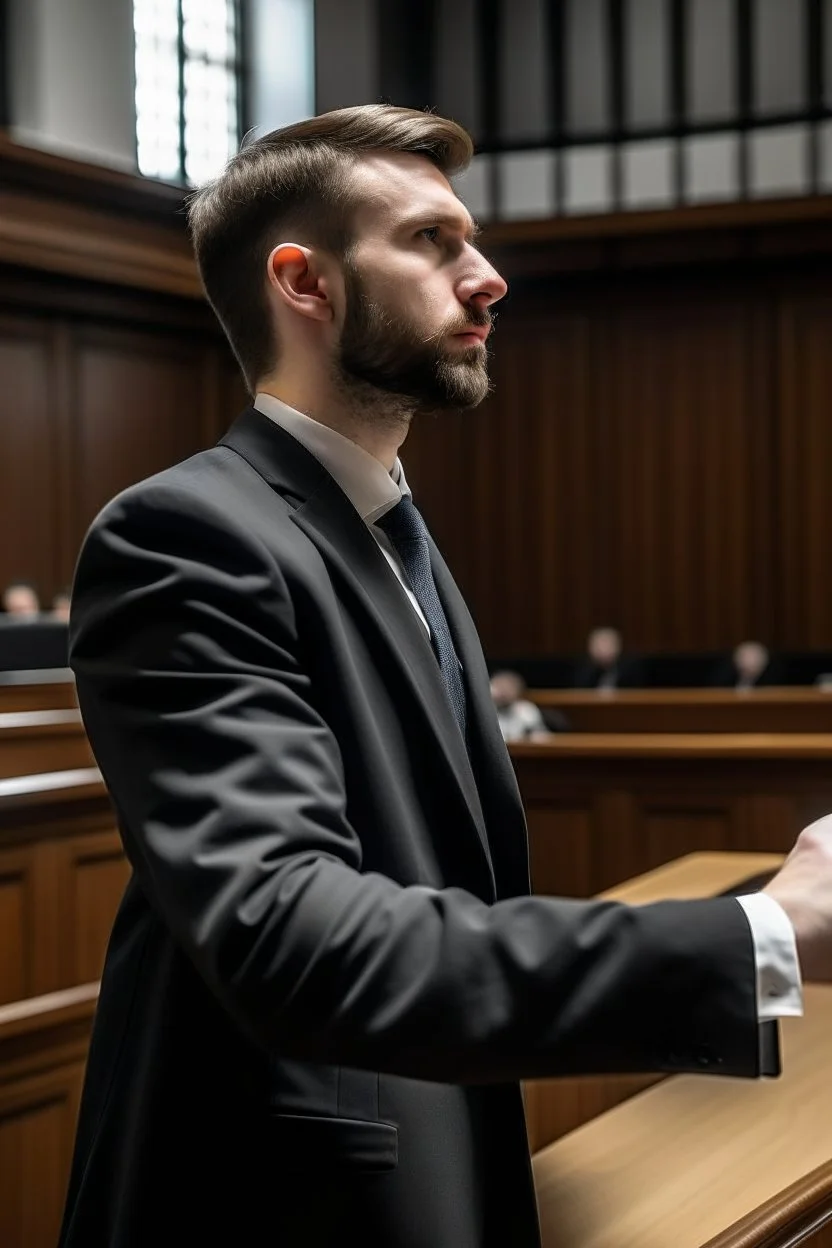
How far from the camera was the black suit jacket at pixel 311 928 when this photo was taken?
1002 mm

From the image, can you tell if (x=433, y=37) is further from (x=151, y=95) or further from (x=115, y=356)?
(x=115, y=356)

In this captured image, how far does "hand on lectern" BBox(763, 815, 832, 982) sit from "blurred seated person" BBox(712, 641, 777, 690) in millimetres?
9297

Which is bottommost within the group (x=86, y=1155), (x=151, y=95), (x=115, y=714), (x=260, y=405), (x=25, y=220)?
(x=86, y=1155)

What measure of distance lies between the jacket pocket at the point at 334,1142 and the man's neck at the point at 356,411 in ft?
1.98

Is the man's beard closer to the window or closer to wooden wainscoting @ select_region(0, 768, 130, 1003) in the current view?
wooden wainscoting @ select_region(0, 768, 130, 1003)

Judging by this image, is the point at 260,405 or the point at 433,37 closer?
the point at 260,405

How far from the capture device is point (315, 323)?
1365 millimetres

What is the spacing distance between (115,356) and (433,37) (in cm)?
383

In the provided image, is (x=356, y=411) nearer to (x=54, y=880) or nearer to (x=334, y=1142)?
(x=334, y=1142)

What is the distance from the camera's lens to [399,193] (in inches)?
53.1

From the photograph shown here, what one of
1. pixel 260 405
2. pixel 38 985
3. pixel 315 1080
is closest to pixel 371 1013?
pixel 315 1080

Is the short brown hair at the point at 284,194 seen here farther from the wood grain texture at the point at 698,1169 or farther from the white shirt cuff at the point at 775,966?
the wood grain texture at the point at 698,1169

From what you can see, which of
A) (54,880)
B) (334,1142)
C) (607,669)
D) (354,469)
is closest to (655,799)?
(54,880)

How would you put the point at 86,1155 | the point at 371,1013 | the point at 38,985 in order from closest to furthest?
the point at 371,1013 → the point at 86,1155 → the point at 38,985
